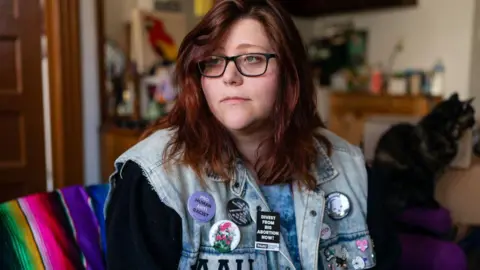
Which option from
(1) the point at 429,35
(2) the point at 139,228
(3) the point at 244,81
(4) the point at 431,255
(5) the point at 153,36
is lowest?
(4) the point at 431,255

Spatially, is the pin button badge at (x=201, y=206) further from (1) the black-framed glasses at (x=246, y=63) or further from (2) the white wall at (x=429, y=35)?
(2) the white wall at (x=429, y=35)

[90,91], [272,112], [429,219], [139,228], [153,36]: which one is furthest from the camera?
[153,36]

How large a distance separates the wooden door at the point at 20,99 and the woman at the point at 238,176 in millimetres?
1395

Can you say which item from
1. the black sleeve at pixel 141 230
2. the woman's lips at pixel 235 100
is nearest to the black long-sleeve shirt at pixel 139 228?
the black sleeve at pixel 141 230

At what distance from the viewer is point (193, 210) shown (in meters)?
0.96

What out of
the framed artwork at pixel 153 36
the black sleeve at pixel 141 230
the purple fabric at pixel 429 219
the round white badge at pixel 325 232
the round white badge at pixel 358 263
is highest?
the framed artwork at pixel 153 36

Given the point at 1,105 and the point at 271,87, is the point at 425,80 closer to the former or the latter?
the point at 1,105

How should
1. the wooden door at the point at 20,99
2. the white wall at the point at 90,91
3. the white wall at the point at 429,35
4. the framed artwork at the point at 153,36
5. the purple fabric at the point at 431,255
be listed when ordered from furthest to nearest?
the white wall at the point at 429,35 → the framed artwork at the point at 153,36 → the white wall at the point at 90,91 → the wooden door at the point at 20,99 → the purple fabric at the point at 431,255

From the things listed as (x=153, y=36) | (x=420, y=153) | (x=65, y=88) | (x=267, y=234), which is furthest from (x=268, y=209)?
(x=153, y=36)

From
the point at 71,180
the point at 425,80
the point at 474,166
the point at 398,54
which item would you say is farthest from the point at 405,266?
the point at 398,54

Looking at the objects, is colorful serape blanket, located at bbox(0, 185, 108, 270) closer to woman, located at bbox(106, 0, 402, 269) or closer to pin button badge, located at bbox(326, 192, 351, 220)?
woman, located at bbox(106, 0, 402, 269)

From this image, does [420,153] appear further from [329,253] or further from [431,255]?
[329,253]

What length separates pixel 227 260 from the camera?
0.97m

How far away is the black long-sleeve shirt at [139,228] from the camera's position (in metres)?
0.90
